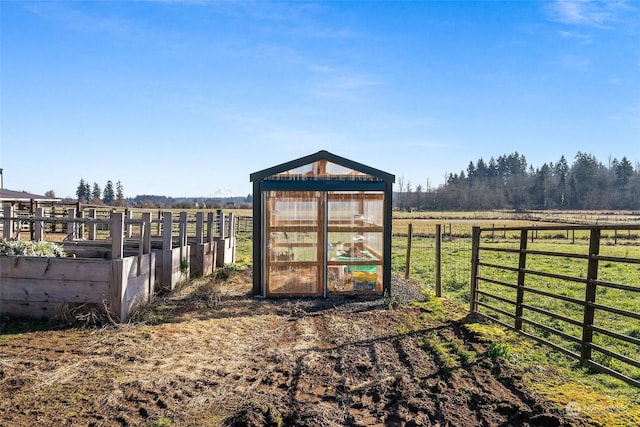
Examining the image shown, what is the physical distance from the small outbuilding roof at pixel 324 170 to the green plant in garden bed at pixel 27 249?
3.58 m

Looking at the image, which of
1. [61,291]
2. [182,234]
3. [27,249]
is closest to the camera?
[61,291]

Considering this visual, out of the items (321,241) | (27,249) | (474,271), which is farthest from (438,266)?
(27,249)

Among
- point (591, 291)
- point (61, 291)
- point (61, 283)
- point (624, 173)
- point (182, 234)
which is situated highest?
point (624, 173)

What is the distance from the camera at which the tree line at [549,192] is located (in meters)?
79.0

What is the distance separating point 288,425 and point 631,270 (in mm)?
13257

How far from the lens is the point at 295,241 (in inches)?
346

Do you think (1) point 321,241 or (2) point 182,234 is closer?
(1) point 321,241

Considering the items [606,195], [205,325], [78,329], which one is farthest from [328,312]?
[606,195]

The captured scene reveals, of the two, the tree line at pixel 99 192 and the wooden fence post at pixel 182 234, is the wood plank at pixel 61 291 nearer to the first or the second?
the wooden fence post at pixel 182 234

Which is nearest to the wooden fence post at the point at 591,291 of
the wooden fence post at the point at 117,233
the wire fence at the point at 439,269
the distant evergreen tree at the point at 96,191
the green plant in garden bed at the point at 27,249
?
the wire fence at the point at 439,269

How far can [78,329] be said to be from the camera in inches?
233

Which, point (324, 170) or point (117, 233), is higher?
point (324, 170)

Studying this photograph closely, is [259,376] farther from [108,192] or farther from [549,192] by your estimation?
[108,192]

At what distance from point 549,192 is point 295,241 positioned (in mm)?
84914
